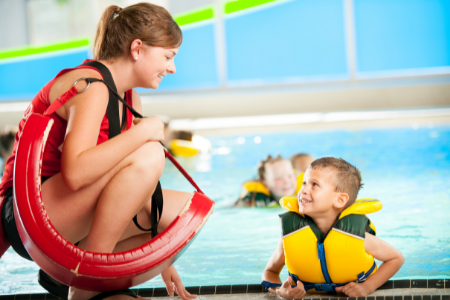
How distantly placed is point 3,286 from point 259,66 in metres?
8.79

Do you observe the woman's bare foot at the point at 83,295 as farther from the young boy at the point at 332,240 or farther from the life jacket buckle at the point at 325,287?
the life jacket buckle at the point at 325,287

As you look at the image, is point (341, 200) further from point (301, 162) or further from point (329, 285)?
point (301, 162)

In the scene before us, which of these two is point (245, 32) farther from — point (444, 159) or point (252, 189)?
point (252, 189)

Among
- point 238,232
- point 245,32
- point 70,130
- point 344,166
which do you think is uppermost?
point 245,32

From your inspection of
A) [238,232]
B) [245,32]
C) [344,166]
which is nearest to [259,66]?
[245,32]

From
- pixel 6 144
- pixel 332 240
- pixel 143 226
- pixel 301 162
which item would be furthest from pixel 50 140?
pixel 6 144

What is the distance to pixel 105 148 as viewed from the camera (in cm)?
142

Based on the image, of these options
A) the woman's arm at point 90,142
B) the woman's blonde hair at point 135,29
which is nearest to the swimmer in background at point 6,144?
the woman's blonde hair at point 135,29

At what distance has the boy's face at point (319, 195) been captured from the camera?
5.72 feet

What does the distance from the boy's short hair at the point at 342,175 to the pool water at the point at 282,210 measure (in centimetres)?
39

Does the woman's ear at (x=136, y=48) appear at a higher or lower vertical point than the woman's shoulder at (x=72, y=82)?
higher

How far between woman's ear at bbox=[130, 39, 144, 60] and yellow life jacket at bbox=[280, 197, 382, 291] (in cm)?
80

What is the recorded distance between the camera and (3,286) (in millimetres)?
1995

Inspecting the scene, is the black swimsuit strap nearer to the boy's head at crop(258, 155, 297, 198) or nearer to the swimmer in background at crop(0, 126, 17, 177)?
the boy's head at crop(258, 155, 297, 198)
